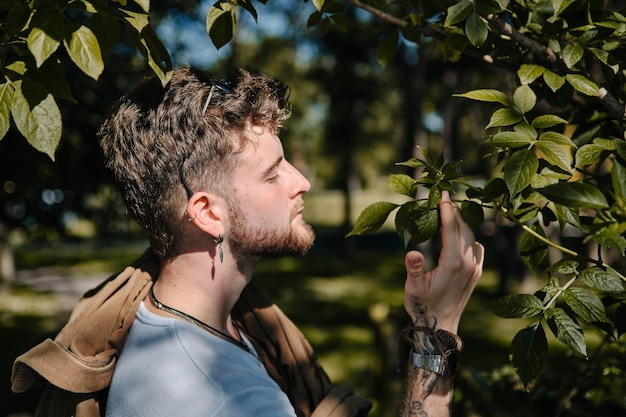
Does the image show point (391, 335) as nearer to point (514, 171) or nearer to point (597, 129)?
point (597, 129)

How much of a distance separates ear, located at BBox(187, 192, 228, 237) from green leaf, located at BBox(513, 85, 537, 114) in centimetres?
97

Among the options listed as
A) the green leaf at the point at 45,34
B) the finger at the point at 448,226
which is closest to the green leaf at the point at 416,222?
the finger at the point at 448,226

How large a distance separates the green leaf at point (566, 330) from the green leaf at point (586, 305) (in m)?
0.03

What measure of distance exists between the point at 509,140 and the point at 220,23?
34.6 inches

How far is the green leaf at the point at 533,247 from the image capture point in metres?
1.68

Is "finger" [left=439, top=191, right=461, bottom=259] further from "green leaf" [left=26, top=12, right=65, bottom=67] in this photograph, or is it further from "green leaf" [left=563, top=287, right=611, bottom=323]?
"green leaf" [left=26, top=12, right=65, bottom=67]

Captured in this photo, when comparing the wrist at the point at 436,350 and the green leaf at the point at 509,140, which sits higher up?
the green leaf at the point at 509,140

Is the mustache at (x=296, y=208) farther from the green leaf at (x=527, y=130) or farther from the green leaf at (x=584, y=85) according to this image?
the green leaf at (x=584, y=85)

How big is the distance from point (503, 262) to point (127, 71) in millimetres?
8217

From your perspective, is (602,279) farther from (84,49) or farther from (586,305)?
(84,49)

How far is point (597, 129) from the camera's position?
77.6 inches

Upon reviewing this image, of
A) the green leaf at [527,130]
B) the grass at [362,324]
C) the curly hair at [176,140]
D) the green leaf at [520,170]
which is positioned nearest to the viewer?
the green leaf at [520,170]

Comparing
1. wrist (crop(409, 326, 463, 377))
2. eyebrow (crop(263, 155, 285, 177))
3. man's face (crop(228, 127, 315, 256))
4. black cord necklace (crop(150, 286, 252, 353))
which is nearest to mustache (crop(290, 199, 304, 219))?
man's face (crop(228, 127, 315, 256))

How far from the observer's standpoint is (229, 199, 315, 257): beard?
6.52 ft
